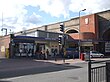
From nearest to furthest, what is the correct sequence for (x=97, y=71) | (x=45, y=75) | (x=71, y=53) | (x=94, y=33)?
(x=97, y=71) → (x=45, y=75) → (x=71, y=53) → (x=94, y=33)

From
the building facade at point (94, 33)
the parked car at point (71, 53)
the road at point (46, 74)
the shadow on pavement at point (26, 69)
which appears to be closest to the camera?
the road at point (46, 74)

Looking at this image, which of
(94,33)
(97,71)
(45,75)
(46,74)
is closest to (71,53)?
(94,33)

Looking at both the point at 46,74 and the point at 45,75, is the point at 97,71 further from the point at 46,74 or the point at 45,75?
the point at 46,74

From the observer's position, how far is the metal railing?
6.62m

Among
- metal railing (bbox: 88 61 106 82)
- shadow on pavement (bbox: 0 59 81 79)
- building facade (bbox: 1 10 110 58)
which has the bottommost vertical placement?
shadow on pavement (bbox: 0 59 81 79)

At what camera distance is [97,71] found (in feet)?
23.0

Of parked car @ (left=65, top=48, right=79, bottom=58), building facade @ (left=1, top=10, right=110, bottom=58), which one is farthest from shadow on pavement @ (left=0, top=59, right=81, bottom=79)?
building facade @ (left=1, top=10, right=110, bottom=58)

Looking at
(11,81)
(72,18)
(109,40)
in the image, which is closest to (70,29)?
(72,18)

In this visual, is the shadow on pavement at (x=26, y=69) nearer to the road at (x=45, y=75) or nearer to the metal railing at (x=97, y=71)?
the road at (x=45, y=75)

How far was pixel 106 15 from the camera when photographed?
191 ft

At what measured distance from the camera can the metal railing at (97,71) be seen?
6.62 m

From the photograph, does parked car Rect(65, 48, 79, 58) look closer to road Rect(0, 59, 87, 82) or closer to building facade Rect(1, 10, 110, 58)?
building facade Rect(1, 10, 110, 58)

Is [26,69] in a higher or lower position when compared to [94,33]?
lower

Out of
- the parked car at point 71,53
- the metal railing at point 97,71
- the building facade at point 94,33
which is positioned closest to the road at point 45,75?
the metal railing at point 97,71
